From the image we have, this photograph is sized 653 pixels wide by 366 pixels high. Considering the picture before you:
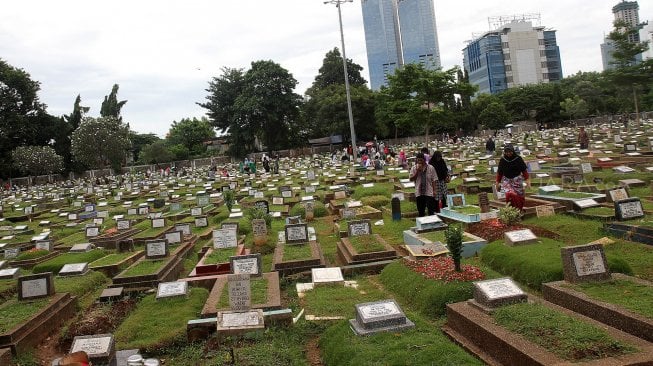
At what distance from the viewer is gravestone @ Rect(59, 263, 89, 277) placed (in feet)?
33.7

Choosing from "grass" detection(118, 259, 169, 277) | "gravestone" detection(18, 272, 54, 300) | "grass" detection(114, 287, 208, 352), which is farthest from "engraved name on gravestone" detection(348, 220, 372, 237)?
"gravestone" detection(18, 272, 54, 300)

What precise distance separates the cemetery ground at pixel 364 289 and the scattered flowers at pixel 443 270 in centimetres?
4

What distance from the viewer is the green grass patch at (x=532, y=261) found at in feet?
22.3

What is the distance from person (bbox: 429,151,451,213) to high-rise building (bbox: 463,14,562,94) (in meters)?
96.9

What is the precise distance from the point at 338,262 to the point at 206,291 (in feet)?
9.24

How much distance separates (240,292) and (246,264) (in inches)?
80.8

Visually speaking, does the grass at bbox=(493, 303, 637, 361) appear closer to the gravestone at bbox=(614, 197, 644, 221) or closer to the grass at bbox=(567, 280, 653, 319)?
the grass at bbox=(567, 280, 653, 319)

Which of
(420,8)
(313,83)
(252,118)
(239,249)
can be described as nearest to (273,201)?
(239,249)

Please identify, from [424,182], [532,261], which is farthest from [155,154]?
[532,261]

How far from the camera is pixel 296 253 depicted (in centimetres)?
984

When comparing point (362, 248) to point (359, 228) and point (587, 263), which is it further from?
point (587, 263)

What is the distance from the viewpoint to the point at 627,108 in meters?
56.2

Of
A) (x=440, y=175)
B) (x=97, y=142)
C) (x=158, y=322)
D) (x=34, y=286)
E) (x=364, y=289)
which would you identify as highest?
(x=97, y=142)

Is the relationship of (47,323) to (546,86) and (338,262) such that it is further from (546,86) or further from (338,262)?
(546,86)
